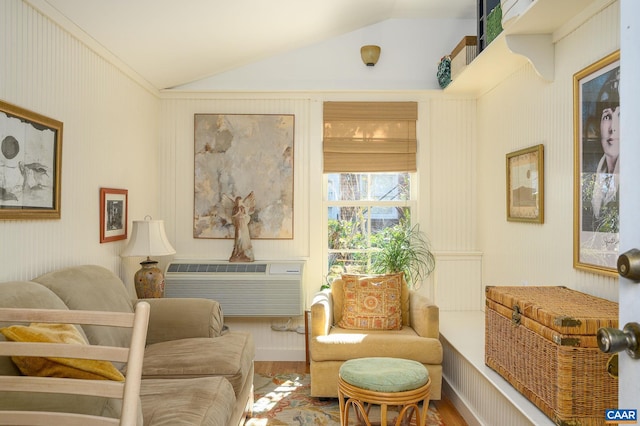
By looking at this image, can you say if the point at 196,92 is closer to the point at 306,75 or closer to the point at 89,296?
the point at 306,75

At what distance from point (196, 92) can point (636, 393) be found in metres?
4.01

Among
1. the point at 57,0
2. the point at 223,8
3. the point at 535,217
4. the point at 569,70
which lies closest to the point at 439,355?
the point at 535,217

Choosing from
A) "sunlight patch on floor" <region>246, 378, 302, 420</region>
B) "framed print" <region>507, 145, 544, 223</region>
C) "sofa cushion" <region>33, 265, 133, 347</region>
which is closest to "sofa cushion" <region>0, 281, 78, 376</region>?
"sofa cushion" <region>33, 265, 133, 347</region>

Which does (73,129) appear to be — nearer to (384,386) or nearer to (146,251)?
(146,251)

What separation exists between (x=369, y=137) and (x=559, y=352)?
271 cm

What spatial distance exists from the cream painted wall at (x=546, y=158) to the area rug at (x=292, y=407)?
3.97 feet

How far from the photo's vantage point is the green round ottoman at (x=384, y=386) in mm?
2441

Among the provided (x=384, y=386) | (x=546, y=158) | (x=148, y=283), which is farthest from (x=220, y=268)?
(x=546, y=158)

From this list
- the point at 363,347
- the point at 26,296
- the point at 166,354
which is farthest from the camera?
the point at 363,347

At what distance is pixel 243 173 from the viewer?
423 cm

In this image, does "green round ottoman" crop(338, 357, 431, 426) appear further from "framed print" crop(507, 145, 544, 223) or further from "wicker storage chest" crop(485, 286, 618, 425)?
"framed print" crop(507, 145, 544, 223)

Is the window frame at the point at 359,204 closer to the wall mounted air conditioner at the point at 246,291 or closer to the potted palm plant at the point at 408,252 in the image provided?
the potted palm plant at the point at 408,252

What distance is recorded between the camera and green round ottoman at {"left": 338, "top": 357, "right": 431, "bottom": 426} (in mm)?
2441

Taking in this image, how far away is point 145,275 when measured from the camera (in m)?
3.36
